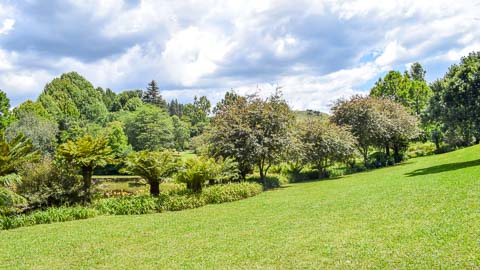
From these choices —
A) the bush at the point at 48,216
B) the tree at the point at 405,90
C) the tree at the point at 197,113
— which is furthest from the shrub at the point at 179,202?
the tree at the point at 197,113

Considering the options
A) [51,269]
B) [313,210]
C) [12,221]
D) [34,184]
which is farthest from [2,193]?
[313,210]

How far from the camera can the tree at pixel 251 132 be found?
19.2 m

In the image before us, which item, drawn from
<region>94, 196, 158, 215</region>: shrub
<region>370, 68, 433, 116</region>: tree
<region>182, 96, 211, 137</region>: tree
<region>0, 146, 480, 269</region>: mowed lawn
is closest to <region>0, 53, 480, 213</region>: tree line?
<region>94, 196, 158, 215</region>: shrub

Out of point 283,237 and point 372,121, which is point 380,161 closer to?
point 372,121

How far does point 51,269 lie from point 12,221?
649cm

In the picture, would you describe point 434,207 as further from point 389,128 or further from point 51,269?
point 389,128

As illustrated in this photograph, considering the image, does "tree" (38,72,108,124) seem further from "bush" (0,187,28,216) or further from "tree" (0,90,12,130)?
"bush" (0,187,28,216)

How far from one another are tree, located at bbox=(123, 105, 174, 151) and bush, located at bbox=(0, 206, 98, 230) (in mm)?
38682

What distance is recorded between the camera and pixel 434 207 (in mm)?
9633

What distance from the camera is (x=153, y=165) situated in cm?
1498

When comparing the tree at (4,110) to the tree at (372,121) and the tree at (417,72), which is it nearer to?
the tree at (372,121)

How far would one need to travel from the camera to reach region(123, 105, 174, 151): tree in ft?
173

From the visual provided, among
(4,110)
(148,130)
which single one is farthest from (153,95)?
(4,110)

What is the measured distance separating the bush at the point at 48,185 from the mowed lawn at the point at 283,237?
8.22ft
